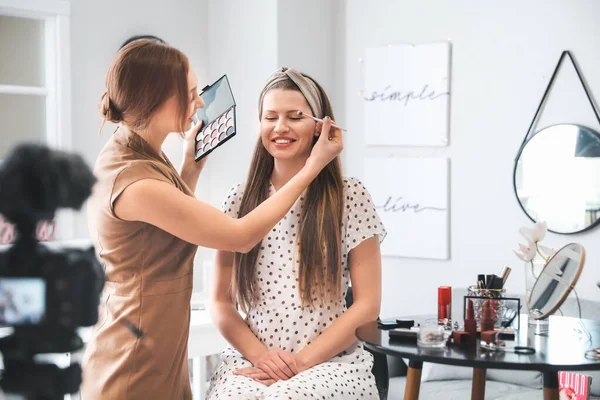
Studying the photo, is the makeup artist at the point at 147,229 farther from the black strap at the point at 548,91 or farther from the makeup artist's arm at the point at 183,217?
the black strap at the point at 548,91

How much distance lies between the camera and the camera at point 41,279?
310mm

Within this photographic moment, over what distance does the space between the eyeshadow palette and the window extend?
5.72 feet

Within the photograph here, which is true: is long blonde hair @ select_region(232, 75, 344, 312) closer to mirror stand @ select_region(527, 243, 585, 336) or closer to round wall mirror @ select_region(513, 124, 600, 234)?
mirror stand @ select_region(527, 243, 585, 336)

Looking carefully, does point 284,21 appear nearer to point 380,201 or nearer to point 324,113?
point 380,201

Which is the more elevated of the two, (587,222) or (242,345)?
(587,222)

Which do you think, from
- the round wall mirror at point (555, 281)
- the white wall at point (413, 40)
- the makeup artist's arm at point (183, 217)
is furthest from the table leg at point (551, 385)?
the white wall at point (413, 40)

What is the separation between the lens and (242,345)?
5.89 feet

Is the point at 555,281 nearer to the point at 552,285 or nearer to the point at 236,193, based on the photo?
the point at 552,285

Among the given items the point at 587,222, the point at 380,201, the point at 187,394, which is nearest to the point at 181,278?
the point at 187,394

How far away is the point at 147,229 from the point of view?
126cm

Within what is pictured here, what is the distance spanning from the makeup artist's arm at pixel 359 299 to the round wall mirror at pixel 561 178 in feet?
4.68

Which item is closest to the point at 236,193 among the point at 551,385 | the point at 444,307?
the point at 444,307

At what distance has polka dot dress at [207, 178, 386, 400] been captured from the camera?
1.72 meters

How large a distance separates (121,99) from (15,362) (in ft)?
3.05
